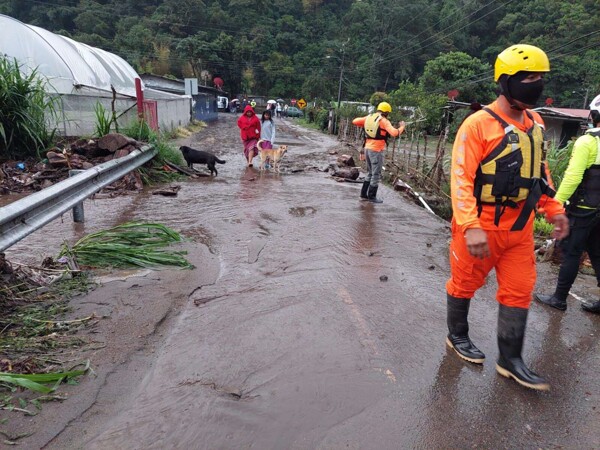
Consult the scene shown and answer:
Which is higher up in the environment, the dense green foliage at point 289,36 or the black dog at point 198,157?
the dense green foliage at point 289,36

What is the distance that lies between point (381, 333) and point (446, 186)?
8.27 meters

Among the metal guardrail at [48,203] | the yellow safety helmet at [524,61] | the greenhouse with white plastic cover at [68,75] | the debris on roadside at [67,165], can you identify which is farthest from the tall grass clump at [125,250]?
the greenhouse with white plastic cover at [68,75]

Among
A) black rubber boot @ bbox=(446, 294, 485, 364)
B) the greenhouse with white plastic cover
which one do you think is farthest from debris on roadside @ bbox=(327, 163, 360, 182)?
black rubber boot @ bbox=(446, 294, 485, 364)

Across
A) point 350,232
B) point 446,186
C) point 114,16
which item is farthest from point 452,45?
point 350,232

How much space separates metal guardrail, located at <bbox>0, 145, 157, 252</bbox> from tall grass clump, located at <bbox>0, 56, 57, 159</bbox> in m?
2.78

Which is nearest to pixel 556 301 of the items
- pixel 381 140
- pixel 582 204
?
pixel 582 204

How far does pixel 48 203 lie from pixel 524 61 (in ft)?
14.5

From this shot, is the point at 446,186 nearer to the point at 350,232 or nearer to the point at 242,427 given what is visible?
the point at 350,232

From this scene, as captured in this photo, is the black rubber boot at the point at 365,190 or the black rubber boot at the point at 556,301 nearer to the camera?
the black rubber boot at the point at 556,301

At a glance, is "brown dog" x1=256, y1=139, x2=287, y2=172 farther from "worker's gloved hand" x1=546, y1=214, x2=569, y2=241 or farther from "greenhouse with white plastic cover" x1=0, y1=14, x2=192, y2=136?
"worker's gloved hand" x1=546, y1=214, x2=569, y2=241

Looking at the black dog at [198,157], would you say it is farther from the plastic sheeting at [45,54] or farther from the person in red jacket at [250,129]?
the plastic sheeting at [45,54]

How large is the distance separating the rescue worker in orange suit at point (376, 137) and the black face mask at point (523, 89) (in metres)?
5.11

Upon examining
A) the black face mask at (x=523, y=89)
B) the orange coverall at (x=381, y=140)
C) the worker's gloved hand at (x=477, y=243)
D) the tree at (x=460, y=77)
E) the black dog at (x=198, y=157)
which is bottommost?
the black dog at (x=198, y=157)

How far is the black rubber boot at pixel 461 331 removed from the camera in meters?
3.12
